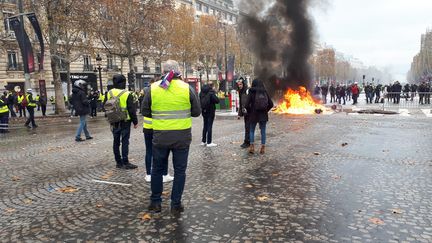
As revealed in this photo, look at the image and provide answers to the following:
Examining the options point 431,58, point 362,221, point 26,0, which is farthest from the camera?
point 431,58

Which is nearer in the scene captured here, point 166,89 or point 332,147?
point 166,89

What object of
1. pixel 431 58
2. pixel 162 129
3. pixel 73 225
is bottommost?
pixel 73 225

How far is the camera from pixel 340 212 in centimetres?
437

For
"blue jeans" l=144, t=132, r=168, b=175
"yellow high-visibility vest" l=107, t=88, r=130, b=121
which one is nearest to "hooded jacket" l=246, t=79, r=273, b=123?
"yellow high-visibility vest" l=107, t=88, r=130, b=121

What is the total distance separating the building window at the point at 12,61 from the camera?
35.4m

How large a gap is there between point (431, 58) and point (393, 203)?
7449 centimetres

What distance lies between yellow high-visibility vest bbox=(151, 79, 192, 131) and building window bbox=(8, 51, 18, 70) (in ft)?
121

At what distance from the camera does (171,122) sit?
4316 millimetres

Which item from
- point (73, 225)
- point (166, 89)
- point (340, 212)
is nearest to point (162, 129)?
point (166, 89)

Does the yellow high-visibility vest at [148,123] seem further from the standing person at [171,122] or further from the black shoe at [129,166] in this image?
the black shoe at [129,166]

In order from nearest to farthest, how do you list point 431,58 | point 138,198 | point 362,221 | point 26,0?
point 362,221 < point 138,198 < point 26,0 < point 431,58

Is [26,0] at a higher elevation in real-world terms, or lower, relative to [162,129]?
higher

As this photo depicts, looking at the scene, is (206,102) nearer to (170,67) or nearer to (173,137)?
(170,67)

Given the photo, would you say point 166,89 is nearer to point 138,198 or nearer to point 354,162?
point 138,198
